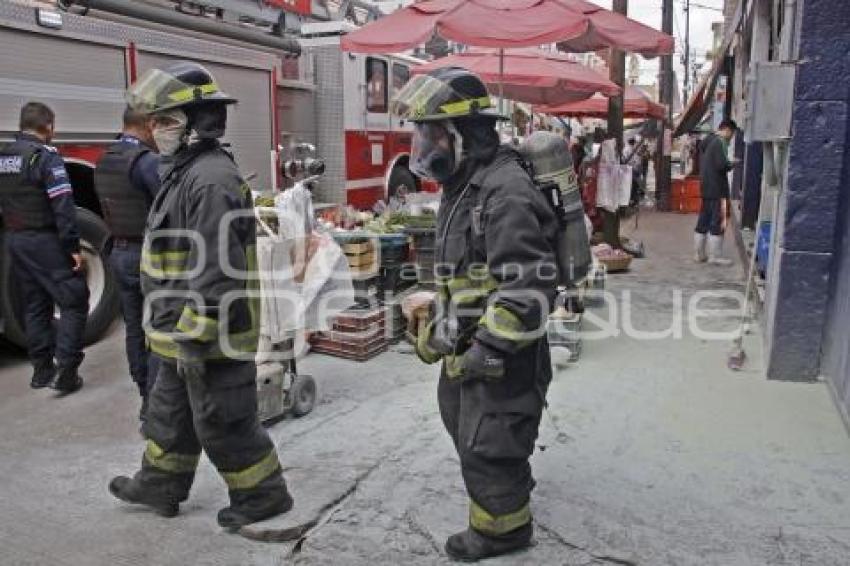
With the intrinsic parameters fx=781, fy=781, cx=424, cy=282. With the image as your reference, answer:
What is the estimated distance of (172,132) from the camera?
122 inches

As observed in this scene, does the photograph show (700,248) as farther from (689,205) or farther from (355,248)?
(689,205)

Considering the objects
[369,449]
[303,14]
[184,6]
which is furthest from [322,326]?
[303,14]

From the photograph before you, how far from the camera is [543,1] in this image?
5.81 meters

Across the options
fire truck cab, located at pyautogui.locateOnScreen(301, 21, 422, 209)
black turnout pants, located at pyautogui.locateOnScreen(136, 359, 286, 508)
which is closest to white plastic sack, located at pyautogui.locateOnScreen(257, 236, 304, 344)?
black turnout pants, located at pyautogui.locateOnScreen(136, 359, 286, 508)

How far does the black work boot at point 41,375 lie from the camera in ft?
16.7

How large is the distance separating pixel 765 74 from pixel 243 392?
12.2 feet

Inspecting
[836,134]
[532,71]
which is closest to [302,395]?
[836,134]

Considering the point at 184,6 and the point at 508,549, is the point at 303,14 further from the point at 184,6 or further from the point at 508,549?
the point at 508,549

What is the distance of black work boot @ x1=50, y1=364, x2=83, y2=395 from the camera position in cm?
495

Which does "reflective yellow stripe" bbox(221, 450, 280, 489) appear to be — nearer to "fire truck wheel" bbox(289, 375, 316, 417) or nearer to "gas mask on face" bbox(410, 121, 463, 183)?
"fire truck wheel" bbox(289, 375, 316, 417)

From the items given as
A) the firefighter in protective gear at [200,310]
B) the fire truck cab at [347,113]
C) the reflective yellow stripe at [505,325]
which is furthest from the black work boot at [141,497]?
the fire truck cab at [347,113]

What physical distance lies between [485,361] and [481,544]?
2.56 feet

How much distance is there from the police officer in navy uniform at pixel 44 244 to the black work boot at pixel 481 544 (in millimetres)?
3121

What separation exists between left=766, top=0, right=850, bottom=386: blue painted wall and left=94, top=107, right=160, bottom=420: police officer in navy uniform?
147 inches
